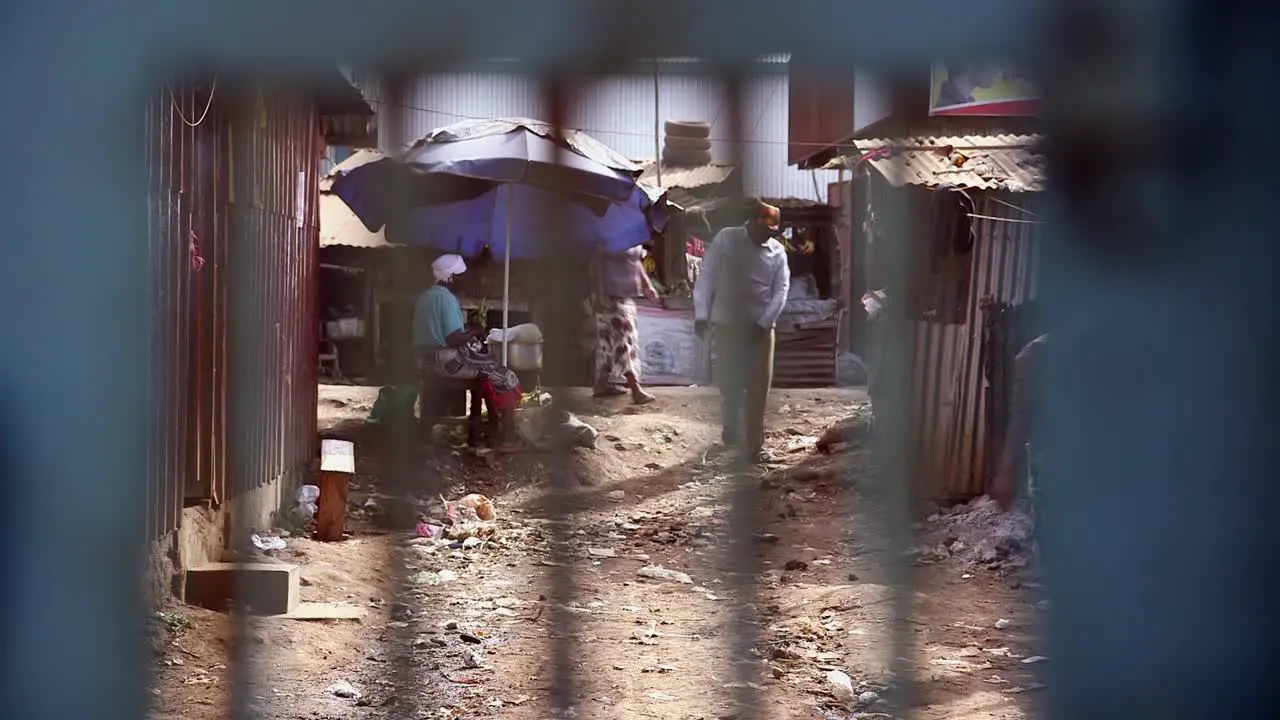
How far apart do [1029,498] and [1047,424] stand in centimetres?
415

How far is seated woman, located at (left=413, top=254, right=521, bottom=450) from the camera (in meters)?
6.24

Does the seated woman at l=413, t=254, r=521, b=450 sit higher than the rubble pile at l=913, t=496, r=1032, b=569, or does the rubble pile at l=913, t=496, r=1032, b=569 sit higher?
the seated woman at l=413, t=254, r=521, b=450

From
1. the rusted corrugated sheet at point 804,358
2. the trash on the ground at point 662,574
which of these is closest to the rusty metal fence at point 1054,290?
the trash on the ground at point 662,574

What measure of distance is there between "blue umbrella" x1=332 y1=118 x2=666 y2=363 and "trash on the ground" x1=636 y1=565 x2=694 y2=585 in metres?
2.08

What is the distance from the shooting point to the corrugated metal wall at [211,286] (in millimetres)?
3160

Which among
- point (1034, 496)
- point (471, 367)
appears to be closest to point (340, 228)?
point (471, 367)

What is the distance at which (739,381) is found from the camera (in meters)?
4.02

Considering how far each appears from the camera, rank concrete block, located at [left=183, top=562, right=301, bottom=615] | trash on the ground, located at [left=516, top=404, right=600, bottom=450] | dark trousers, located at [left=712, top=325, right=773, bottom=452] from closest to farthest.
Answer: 1. dark trousers, located at [left=712, top=325, right=773, bottom=452]
2. concrete block, located at [left=183, top=562, right=301, bottom=615]
3. trash on the ground, located at [left=516, top=404, right=600, bottom=450]

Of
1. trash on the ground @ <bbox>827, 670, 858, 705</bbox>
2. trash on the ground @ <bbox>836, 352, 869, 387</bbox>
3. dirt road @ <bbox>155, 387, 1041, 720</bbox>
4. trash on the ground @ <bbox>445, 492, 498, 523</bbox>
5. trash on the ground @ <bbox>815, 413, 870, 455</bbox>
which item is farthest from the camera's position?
trash on the ground @ <bbox>836, 352, 869, 387</bbox>

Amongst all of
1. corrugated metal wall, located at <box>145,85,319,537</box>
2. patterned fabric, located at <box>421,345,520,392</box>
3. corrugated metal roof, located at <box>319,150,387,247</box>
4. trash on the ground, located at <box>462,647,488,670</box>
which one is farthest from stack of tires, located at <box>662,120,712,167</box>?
corrugated metal roof, located at <box>319,150,387,247</box>

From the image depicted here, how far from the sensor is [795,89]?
61.1 inches

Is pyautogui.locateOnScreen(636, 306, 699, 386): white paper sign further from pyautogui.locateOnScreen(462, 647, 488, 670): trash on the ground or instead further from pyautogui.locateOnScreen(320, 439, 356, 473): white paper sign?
pyautogui.locateOnScreen(462, 647, 488, 670): trash on the ground

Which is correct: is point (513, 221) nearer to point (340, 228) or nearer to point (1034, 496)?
point (1034, 496)

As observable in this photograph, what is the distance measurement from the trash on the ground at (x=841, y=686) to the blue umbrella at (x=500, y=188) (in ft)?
4.53
